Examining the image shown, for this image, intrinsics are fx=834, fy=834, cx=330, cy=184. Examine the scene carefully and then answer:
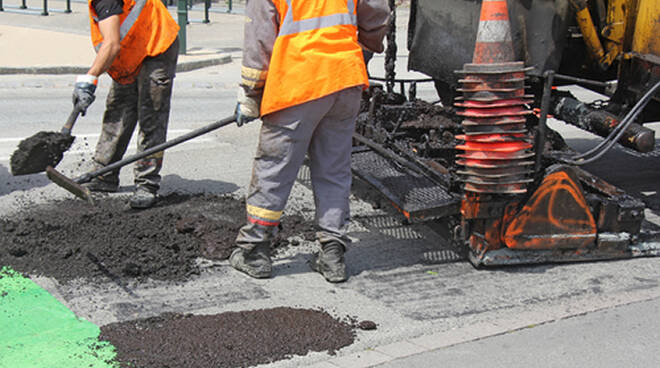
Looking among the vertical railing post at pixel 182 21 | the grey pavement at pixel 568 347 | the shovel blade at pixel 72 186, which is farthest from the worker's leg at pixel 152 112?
the vertical railing post at pixel 182 21

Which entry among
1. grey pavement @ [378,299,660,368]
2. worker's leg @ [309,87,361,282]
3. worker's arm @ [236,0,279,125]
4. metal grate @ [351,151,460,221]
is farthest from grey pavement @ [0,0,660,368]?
worker's arm @ [236,0,279,125]

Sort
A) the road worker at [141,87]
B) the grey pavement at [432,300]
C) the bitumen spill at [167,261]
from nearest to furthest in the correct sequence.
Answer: the bitumen spill at [167,261] < the grey pavement at [432,300] < the road worker at [141,87]

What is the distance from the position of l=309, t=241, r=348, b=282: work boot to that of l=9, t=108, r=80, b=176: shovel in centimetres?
162

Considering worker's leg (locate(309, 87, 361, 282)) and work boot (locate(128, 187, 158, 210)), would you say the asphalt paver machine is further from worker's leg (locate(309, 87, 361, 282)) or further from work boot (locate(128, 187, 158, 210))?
work boot (locate(128, 187, 158, 210))

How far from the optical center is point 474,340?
3.71 metres

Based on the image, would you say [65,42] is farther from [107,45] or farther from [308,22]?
[308,22]

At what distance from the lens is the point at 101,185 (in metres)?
5.68

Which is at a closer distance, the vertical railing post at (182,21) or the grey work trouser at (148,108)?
the grey work trouser at (148,108)

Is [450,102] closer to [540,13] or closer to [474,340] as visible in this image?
[540,13]

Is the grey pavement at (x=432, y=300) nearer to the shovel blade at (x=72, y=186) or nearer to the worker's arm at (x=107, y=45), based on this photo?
the shovel blade at (x=72, y=186)

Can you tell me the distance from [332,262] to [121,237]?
121 centimetres

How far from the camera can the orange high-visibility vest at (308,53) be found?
13.1 feet

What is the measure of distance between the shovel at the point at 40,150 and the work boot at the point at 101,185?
0.84 m

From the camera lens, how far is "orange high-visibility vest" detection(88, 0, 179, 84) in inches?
208
